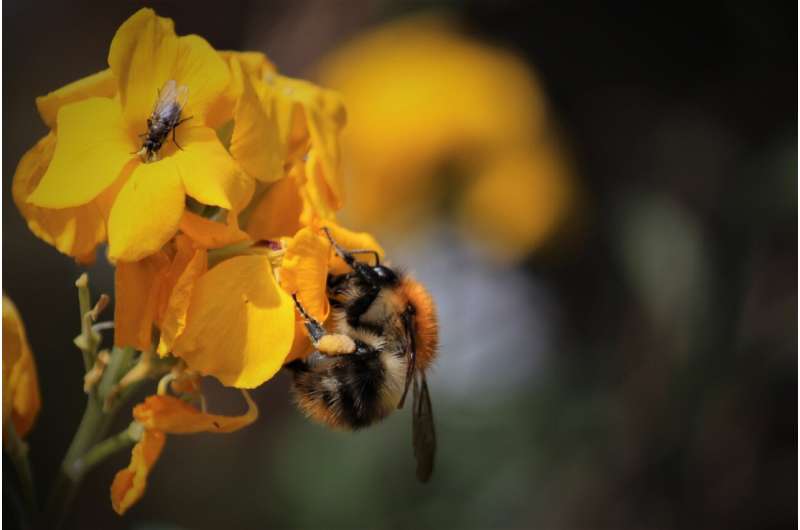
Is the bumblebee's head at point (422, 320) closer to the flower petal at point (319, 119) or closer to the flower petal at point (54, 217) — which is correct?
the flower petal at point (319, 119)

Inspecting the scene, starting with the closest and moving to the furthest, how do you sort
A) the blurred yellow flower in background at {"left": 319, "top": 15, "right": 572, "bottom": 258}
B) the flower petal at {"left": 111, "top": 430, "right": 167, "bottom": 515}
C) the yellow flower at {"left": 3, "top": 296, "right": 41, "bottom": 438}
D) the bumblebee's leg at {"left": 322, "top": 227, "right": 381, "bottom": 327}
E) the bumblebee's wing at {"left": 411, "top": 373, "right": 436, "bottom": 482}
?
the flower petal at {"left": 111, "top": 430, "right": 167, "bottom": 515} → the yellow flower at {"left": 3, "top": 296, "right": 41, "bottom": 438} → the bumblebee's leg at {"left": 322, "top": 227, "right": 381, "bottom": 327} → the bumblebee's wing at {"left": 411, "top": 373, "right": 436, "bottom": 482} → the blurred yellow flower in background at {"left": 319, "top": 15, "right": 572, "bottom": 258}

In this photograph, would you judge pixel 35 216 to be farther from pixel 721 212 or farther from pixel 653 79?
pixel 653 79

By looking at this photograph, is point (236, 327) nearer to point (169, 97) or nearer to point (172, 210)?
point (172, 210)

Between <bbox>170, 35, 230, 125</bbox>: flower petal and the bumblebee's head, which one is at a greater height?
<bbox>170, 35, 230, 125</bbox>: flower petal

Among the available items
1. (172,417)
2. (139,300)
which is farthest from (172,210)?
(172,417)

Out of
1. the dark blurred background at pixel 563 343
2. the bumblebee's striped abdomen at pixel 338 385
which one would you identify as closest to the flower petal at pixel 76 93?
the bumblebee's striped abdomen at pixel 338 385

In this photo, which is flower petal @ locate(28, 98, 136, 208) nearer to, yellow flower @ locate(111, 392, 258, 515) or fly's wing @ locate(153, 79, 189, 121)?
fly's wing @ locate(153, 79, 189, 121)

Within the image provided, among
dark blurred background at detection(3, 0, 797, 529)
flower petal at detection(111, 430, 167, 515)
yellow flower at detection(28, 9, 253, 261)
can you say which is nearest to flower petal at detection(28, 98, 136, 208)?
yellow flower at detection(28, 9, 253, 261)
